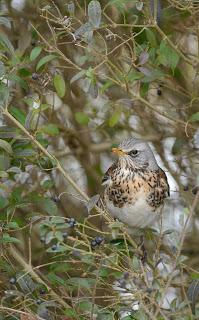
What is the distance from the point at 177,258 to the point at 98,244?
0.48m

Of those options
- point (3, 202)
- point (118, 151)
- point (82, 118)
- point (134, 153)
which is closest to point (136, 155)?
point (134, 153)

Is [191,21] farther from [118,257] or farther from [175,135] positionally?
[118,257]

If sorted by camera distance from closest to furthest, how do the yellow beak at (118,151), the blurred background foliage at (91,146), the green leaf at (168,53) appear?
the blurred background foliage at (91,146), the green leaf at (168,53), the yellow beak at (118,151)

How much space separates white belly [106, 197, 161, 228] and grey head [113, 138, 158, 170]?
0.24 meters

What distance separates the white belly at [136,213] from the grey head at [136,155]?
0.24 meters

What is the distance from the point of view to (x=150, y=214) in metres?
5.07

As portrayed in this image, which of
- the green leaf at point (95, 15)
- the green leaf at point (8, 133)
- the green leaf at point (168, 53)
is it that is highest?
the green leaf at point (95, 15)

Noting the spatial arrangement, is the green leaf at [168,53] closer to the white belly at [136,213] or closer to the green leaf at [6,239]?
the white belly at [136,213]

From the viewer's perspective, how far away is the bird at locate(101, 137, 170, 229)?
16.5 feet

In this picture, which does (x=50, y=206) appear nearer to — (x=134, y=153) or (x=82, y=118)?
(x=134, y=153)

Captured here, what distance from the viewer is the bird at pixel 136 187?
5039 millimetres

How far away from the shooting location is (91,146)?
5.78m

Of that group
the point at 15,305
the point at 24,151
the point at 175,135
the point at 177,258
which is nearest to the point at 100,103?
the point at 175,135

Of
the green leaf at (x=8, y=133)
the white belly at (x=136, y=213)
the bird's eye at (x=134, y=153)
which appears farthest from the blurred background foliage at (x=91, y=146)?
the bird's eye at (x=134, y=153)
